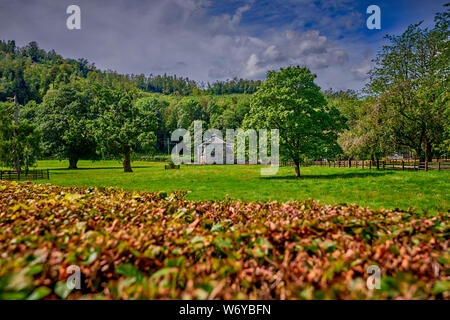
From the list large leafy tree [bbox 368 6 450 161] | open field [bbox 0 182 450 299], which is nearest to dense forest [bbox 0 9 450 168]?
large leafy tree [bbox 368 6 450 161]

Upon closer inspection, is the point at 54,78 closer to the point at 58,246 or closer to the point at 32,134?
the point at 32,134

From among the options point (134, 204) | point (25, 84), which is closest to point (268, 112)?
point (134, 204)

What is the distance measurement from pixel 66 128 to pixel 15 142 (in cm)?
2522

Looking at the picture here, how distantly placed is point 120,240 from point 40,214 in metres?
2.18

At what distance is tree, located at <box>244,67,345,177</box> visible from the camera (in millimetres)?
22016

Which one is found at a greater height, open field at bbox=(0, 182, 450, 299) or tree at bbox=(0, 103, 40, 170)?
tree at bbox=(0, 103, 40, 170)

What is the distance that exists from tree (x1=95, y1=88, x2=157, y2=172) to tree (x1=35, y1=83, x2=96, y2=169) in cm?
476

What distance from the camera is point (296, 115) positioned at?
72.8ft

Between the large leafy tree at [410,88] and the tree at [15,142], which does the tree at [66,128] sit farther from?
the large leafy tree at [410,88]

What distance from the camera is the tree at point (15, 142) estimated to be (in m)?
22.9

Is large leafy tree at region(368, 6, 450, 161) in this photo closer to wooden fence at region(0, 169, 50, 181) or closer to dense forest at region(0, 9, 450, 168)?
dense forest at region(0, 9, 450, 168)

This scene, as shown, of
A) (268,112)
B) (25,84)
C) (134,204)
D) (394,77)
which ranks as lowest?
(134,204)

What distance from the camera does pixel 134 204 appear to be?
4.66 meters

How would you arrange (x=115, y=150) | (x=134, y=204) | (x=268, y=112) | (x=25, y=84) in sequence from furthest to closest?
(x=25, y=84)
(x=115, y=150)
(x=268, y=112)
(x=134, y=204)
